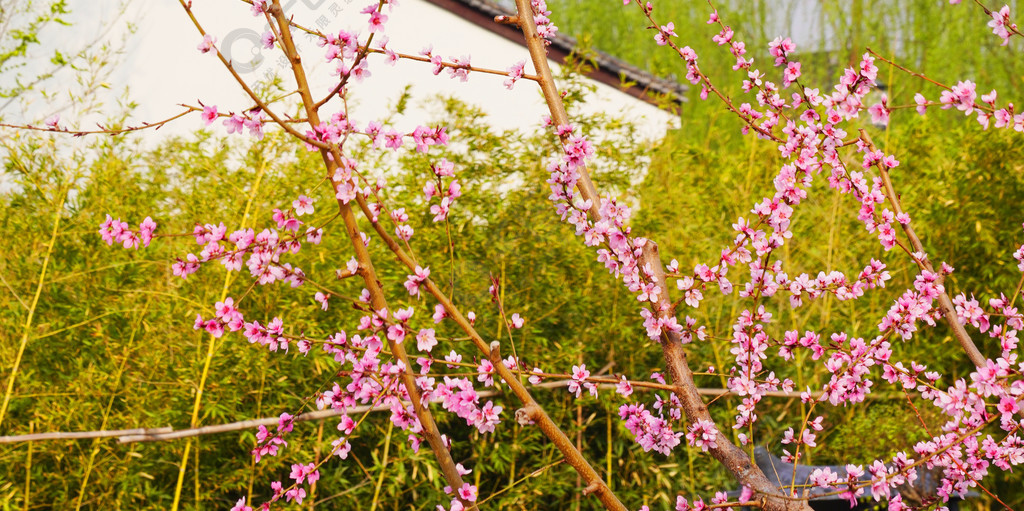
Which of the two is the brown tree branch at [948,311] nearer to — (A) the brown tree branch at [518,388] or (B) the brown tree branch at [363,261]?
(A) the brown tree branch at [518,388]

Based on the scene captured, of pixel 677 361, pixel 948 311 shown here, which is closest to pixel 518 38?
pixel 948 311


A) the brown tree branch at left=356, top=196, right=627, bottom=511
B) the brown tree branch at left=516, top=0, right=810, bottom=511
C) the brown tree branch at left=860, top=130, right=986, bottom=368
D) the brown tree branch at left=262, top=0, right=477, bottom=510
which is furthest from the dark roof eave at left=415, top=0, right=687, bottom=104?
the brown tree branch at left=356, top=196, right=627, bottom=511

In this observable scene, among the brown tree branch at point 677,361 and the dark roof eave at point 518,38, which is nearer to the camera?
the brown tree branch at point 677,361

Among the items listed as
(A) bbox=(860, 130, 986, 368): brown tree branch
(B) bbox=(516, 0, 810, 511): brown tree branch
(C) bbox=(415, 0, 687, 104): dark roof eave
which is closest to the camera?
(B) bbox=(516, 0, 810, 511): brown tree branch

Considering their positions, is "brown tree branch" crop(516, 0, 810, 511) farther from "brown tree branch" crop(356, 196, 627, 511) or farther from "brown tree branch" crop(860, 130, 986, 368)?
"brown tree branch" crop(860, 130, 986, 368)

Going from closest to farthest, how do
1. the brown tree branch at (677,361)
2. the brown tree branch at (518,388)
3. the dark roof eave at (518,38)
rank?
1. the brown tree branch at (518,388)
2. the brown tree branch at (677,361)
3. the dark roof eave at (518,38)

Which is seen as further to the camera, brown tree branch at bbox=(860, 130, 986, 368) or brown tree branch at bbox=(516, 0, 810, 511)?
brown tree branch at bbox=(860, 130, 986, 368)

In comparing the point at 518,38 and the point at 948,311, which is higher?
the point at 518,38

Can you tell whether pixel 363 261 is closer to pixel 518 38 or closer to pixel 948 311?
pixel 948 311

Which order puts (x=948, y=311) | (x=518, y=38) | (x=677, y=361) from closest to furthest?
(x=677, y=361) → (x=948, y=311) → (x=518, y=38)

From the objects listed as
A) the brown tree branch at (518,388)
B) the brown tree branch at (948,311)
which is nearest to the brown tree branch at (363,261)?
the brown tree branch at (518,388)

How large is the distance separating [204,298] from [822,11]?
31.5ft

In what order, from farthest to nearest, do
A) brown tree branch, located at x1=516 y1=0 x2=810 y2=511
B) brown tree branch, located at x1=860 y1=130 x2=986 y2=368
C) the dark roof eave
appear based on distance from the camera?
the dark roof eave < brown tree branch, located at x1=860 y1=130 x2=986 y2=368 < brown tree branch, located at x1=516 y1=0 x2=810 y2=511

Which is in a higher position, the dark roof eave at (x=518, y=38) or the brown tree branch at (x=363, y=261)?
the dark roof eave at (x=518, y=38)
